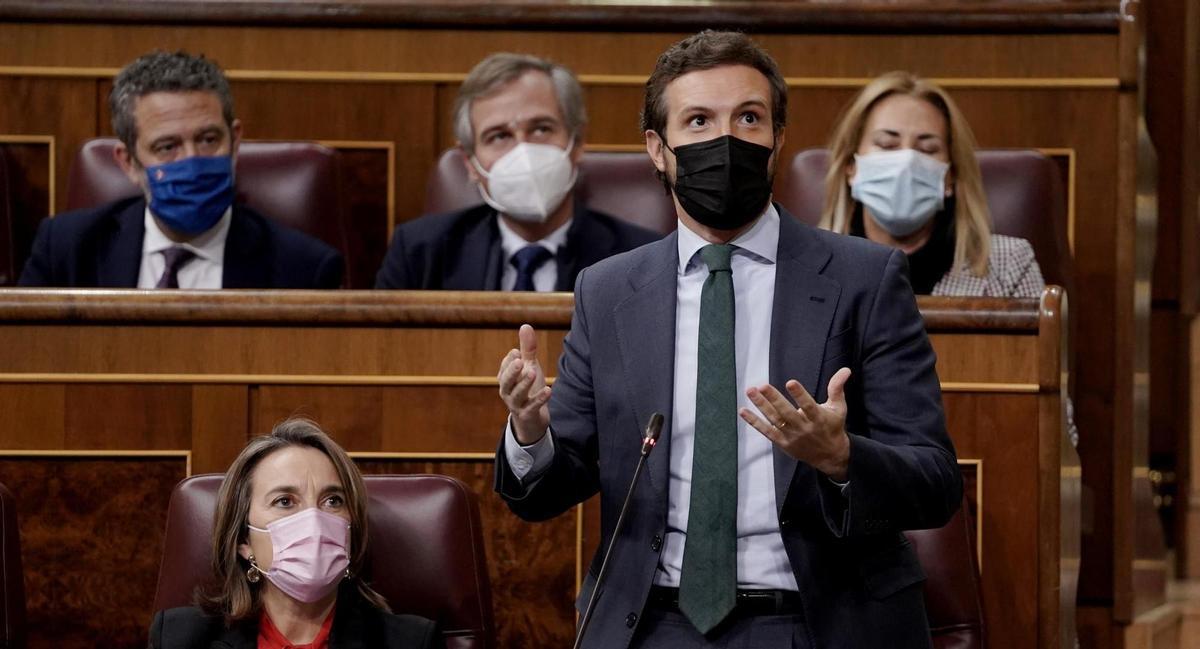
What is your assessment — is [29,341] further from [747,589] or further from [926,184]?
[926,184]

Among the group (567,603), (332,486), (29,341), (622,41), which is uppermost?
(622,41)

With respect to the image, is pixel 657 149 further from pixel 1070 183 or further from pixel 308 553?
pixel 1070 183

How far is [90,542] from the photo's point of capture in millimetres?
1450

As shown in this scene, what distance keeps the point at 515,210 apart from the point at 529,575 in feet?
1.91

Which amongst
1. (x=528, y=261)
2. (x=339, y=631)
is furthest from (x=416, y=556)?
(x=528, y=261)

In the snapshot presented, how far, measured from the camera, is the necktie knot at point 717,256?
3.53ft

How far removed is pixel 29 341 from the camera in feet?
4.88

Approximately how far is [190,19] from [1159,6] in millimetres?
1288

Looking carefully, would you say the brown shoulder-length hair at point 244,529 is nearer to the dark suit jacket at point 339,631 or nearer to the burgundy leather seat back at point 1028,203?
the dark suit jacket at point 339,631

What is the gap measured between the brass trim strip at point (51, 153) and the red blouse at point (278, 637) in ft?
3.63

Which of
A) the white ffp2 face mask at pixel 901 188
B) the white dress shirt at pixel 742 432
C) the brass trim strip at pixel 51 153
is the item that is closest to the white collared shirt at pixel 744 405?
the white dress shirt at pixel 742 432

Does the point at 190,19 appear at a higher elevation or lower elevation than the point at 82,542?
higher

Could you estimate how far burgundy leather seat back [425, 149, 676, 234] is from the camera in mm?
2049

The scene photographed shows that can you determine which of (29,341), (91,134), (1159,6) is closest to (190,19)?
(91,134)
